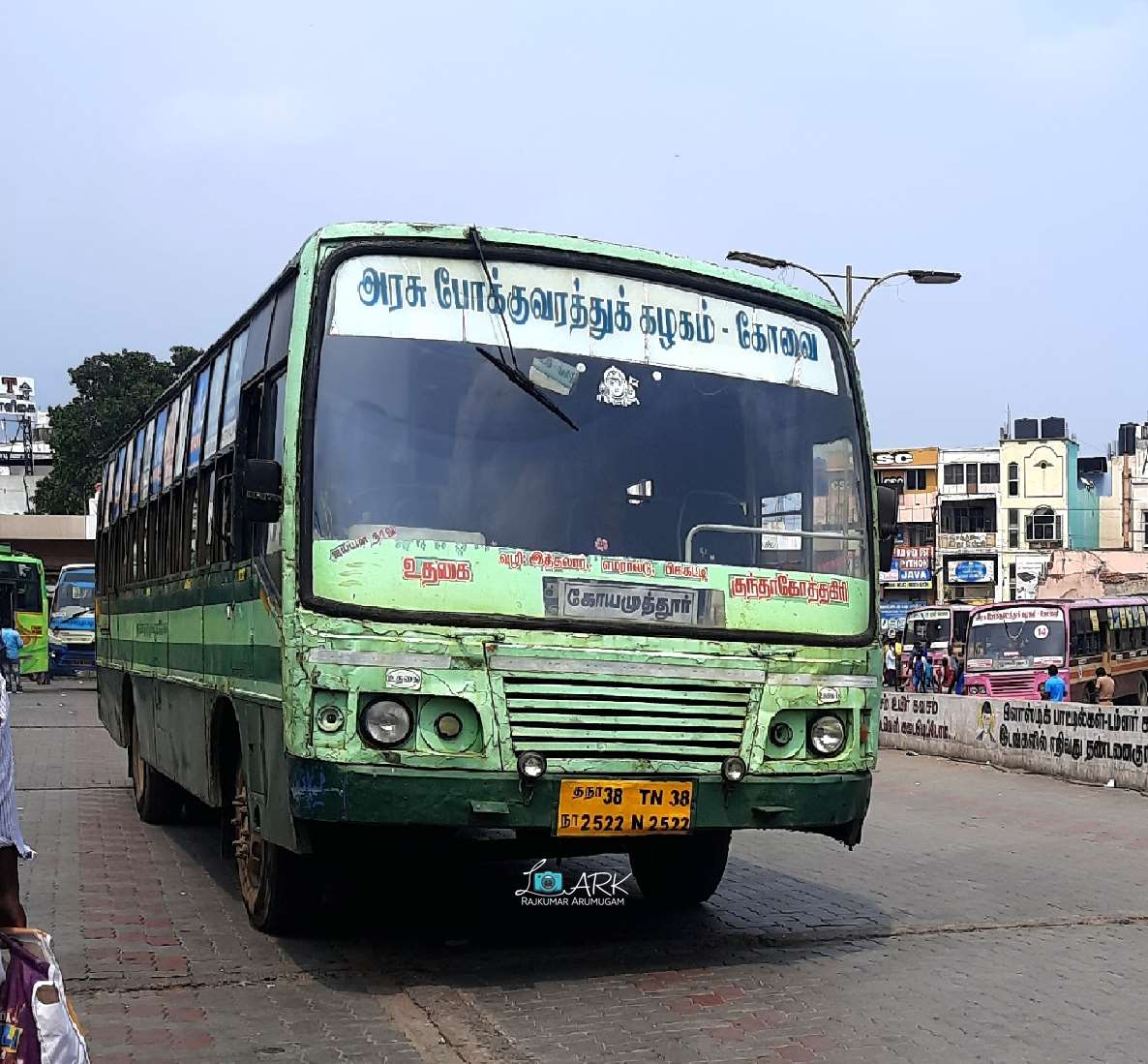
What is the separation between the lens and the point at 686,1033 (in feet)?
19.9

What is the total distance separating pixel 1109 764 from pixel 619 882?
10533 millimetres

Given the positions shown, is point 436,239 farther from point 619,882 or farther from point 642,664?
point 619,882

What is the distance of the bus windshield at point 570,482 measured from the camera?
6.64 meters

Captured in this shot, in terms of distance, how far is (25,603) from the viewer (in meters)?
39.2

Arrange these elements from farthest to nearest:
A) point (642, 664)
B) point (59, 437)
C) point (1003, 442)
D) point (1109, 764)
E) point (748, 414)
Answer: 1. point (1003, 442)
2. point (59, 437)
3. point (1109, 764)
4. point (748, 414)
5. point (642, 664)

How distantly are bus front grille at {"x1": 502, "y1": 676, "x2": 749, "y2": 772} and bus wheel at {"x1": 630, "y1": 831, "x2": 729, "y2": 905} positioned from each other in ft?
5.96

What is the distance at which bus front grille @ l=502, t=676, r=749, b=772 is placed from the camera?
21.6 ft

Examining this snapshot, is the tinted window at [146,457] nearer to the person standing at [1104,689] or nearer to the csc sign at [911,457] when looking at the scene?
the person standing at [1104,689]

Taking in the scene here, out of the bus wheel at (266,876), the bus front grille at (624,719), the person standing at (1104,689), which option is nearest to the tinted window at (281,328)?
the bus front grille at (624,719)

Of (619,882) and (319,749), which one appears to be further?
(619,882)

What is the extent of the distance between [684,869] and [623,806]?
2312mm

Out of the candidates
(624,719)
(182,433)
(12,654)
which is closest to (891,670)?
(12,654)

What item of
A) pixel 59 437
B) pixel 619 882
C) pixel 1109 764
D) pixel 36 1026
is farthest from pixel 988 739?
pixel 59 437

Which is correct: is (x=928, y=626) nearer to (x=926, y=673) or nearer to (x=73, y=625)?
(x=926, y=673)
